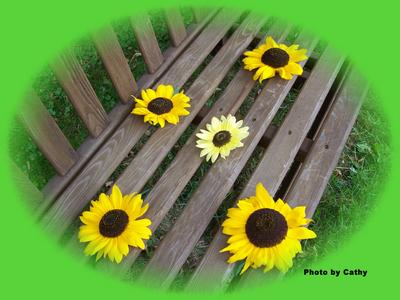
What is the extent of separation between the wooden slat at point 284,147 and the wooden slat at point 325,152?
57mm

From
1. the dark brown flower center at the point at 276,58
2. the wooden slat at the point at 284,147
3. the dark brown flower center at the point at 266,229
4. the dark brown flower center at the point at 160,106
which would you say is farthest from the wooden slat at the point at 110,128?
the dark brown flower center at the point at 266,229

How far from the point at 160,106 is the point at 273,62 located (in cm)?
58

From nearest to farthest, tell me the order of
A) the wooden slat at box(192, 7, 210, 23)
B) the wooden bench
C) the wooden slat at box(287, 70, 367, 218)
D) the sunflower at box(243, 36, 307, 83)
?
the wooden bench
the wooden slat at box(287, 70, 367, 218)
the sunflower at box(243, 36, 307, 83)
the wooden slat at box(192, 7, 210, 23)

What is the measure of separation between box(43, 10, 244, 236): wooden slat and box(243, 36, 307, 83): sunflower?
0.23 meters

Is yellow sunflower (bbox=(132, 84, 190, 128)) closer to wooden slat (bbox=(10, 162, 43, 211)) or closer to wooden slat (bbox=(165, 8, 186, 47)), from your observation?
wooden slat (bbox=(165, 8, 186, 47))

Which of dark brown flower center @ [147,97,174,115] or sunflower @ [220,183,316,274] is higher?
dark brown flower center @ [147,97,174,115]

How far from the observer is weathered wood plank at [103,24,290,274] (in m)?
1.63

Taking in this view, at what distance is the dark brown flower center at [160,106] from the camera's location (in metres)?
1.85

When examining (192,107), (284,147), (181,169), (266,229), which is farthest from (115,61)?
(266,229)

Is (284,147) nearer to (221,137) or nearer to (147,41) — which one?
(221,137)

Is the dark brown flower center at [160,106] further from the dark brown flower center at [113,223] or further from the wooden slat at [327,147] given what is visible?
the wooden slat at [327,147]

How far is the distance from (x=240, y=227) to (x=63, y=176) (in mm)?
734

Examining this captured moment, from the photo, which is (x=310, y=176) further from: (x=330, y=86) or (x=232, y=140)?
(x=330, y=86)

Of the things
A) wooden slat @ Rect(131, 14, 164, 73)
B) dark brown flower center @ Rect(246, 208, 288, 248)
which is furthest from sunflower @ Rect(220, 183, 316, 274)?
wooden slat @ Rect(131, 14, 164, 73)
